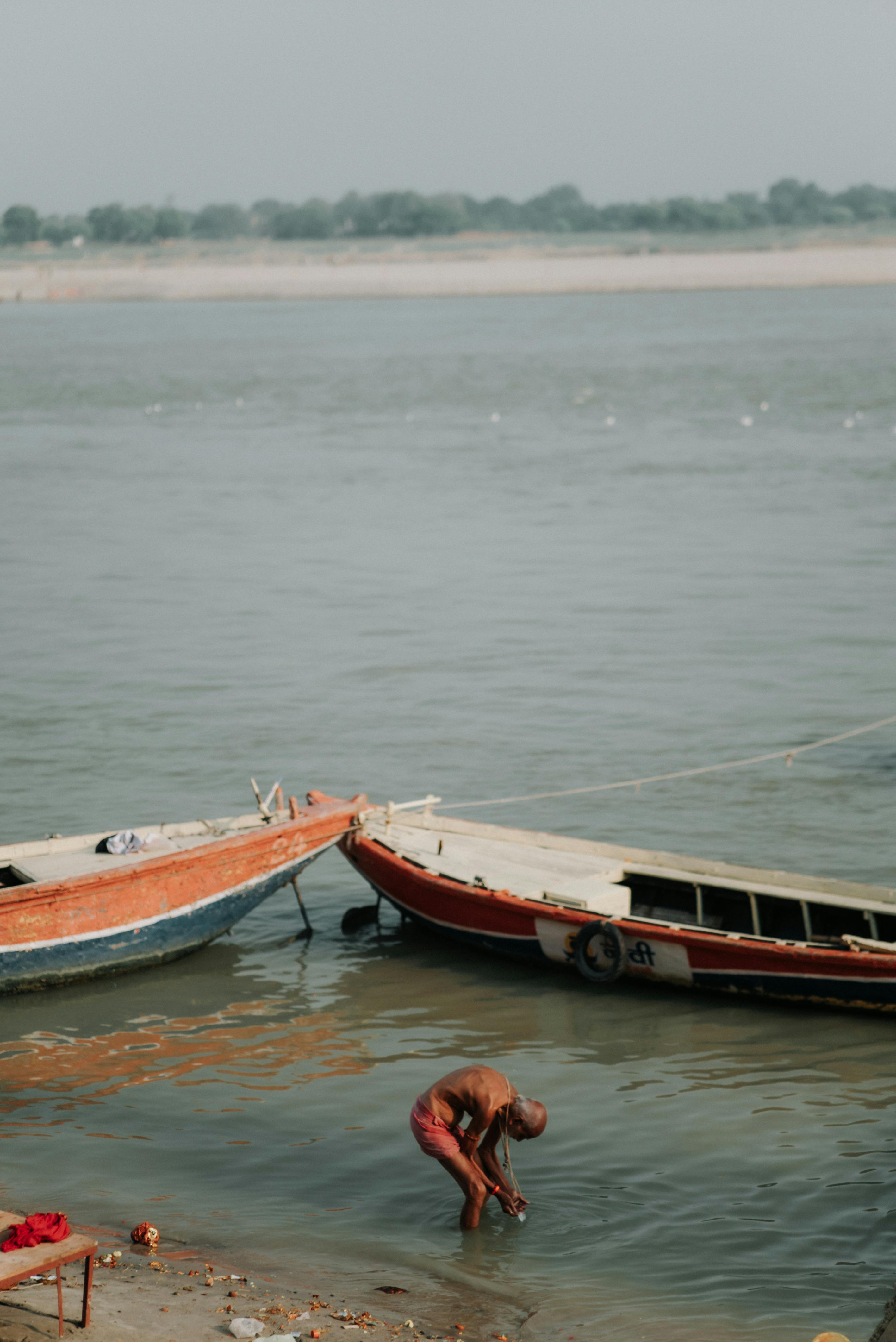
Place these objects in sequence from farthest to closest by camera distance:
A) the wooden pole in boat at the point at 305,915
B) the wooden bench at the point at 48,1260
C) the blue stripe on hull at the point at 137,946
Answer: the wooden pole in boat at the point at 305,915 < the blue stripe on hull at the point at 137,946 < the wooden bench at the point at 48,1260

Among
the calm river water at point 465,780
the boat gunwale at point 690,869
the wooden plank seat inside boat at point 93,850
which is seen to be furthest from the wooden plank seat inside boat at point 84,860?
the boat gunwale at point 690,869

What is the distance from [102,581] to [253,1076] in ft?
61.8

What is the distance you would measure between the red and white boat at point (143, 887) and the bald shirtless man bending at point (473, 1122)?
456 cm

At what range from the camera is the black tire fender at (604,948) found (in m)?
12.1

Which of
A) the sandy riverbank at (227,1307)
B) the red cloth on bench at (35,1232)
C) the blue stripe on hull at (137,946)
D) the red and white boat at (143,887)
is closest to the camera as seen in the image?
the red cloth on bench at (35,1232)

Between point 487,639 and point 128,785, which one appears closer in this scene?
point 128,785

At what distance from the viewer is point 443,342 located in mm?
93312

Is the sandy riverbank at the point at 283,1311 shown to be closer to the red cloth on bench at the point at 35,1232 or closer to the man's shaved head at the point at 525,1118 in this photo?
the red cloth on bench at the point at 35,1232

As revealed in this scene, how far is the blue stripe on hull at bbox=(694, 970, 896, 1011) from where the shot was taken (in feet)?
37.3

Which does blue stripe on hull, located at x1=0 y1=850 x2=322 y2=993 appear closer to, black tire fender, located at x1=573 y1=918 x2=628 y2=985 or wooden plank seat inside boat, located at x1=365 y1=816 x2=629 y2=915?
wooden plank seat inside boat, located at x1=365 y1=816 x2=629 y2=915

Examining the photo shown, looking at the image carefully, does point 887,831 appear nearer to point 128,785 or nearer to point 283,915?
point 283,915

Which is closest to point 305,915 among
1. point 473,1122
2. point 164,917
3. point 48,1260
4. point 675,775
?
point 164,917

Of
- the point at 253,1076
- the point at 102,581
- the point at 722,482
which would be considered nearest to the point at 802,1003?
the point at 253,1076

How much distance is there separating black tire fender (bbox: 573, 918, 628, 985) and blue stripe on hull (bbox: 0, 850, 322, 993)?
2.47m
